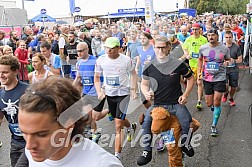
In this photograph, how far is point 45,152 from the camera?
4.94ft

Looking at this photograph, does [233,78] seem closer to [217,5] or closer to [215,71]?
[215,71]

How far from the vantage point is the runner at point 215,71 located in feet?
18.6

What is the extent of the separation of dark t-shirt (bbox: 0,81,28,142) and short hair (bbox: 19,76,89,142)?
1.84 metres

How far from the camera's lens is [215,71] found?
577 centimetres

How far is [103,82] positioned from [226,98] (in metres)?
3.59

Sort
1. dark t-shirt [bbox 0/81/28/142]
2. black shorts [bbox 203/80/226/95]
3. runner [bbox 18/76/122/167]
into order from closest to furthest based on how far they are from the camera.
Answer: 1. runner [bbox 18/76/122/167]
2. dark t-shirt [bbox 0/81/28/142]
3. black shorts [bbox 203/80/226/95]

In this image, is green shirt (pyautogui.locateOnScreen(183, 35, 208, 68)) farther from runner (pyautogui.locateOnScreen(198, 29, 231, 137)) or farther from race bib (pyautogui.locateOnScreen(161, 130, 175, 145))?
race bib (pyautogui.locateOnScreen(161, 130, 175, 145))

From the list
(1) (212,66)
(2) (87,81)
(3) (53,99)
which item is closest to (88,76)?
(2) (87,81)

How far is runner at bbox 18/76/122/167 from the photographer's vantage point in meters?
1.49

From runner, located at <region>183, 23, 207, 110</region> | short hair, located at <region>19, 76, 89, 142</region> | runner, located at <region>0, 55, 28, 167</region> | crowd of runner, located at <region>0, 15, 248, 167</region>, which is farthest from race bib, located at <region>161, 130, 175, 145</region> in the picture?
runner, located at <region>183, 23, 207, 110</region>

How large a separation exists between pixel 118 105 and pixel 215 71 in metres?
1.81

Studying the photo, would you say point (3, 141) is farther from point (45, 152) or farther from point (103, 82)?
point (45, 152)

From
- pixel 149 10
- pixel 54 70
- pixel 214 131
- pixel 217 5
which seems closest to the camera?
pixel 214 131

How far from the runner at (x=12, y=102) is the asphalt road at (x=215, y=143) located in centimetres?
171
